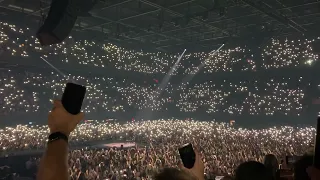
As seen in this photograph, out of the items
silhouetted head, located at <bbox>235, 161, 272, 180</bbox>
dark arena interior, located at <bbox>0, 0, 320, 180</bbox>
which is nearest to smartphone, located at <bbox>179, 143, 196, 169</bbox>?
silhouetted head, located at <bbox>235, 161, 272, 180</bbox>

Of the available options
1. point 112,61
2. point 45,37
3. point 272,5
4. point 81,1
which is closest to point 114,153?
point 45,37

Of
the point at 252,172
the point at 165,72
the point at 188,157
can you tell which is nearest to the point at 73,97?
the point at 188,157

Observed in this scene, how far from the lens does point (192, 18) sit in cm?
2277

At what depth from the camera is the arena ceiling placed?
824 inches

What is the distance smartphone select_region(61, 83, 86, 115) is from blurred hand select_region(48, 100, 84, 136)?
0.09ft

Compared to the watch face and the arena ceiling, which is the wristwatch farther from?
the arena ceiling

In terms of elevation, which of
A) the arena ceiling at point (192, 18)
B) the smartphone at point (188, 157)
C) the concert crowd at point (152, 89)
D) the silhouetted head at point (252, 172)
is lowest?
the silhouetted head at point (252, 172)

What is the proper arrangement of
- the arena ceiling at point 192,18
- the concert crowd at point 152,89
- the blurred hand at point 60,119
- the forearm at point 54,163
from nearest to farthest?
the forearm at point 54,163, the blurred hand at point 60,119, the arena ceiling at point 192,18, the concert crowd at point 152,89

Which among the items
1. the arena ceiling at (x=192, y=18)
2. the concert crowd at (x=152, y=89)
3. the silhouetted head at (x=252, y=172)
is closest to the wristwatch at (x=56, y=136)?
the silhouetted head at (x=252, y=172)

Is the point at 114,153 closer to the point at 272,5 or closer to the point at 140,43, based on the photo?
the point at 272,5

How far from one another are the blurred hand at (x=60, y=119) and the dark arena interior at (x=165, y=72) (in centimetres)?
1112

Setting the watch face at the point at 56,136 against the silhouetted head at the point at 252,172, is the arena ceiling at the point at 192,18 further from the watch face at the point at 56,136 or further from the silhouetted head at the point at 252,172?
the watch face at the point at 56,136

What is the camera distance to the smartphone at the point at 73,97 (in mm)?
1800

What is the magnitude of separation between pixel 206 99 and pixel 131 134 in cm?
1786
